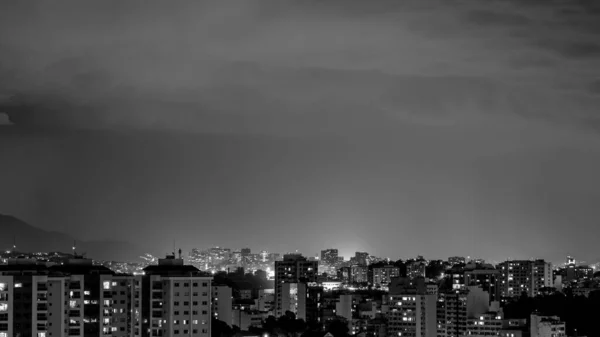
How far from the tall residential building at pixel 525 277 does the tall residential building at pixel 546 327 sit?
13.9 meters

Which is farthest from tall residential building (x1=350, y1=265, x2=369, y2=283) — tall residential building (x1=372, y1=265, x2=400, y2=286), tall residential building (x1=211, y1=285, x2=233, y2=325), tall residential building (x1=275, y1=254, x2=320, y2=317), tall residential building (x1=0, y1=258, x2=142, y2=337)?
tall residential building (x1=0, y1=258, x2=142, y2=337)

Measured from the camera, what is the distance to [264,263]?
5562 centimetres

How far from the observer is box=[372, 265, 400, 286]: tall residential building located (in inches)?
1645

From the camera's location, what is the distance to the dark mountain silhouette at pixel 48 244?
3891 centimetres

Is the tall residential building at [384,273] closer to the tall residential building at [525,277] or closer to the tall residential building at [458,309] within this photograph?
the tall residential building at [525,277]

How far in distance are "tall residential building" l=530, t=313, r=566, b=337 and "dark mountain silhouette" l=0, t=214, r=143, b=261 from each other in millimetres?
18441

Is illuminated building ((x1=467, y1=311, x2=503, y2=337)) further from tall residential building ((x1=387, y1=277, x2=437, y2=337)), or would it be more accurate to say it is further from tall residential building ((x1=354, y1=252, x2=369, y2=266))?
tall residential building ((x1=354, y1=252, x2=369, y2=266))

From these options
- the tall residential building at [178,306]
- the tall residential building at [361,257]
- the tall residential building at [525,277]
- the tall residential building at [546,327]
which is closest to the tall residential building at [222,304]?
the tall residential building at [178,306]

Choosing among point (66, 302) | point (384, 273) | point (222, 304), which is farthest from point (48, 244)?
point (66, 302)

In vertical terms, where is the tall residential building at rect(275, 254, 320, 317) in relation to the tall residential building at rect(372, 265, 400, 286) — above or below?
below

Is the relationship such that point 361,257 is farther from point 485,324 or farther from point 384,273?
point 485,324

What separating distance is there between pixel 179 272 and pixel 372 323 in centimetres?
983

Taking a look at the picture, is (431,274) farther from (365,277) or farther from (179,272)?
(179,272)

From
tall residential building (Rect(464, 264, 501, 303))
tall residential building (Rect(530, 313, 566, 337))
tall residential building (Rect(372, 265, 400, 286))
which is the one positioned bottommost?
tall residential building (Rect(530, 313, 566, 337))
